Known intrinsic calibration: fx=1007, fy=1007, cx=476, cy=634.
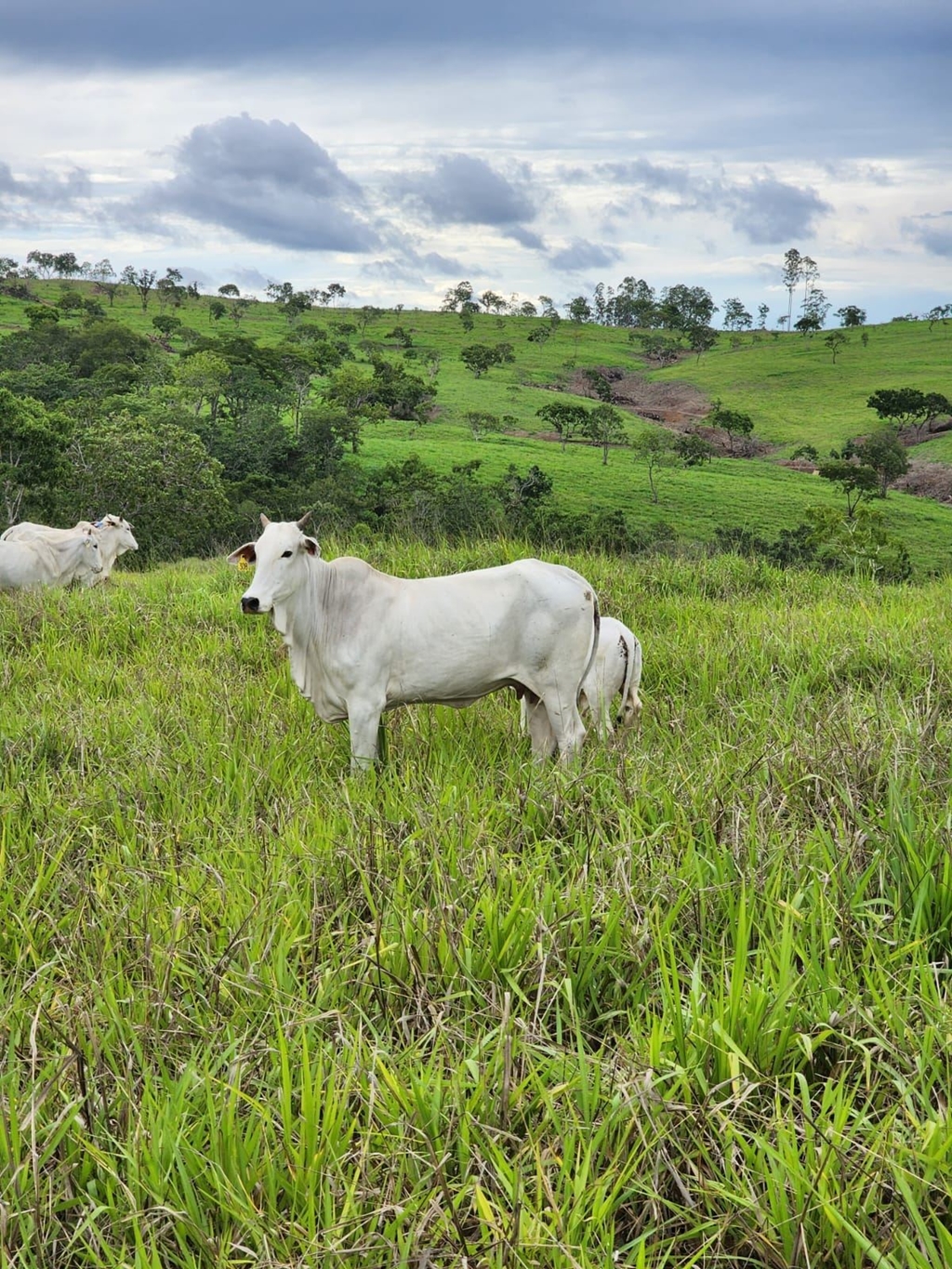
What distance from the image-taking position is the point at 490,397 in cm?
8700

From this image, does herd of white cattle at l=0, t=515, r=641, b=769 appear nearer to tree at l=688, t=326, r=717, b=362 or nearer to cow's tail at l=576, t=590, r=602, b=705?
cow's tail at l=576, t=590, r=602, b=705

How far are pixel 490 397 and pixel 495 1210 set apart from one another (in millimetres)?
87572

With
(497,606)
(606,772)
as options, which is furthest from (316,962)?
(497,606)

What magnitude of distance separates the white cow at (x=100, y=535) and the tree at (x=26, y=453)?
1603 cm

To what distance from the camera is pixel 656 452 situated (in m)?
70.8

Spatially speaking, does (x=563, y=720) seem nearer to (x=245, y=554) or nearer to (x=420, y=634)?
(x=420, y=634)

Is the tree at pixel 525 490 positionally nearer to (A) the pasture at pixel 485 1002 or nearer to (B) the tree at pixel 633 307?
(A) the pasture at pixel 485 1002

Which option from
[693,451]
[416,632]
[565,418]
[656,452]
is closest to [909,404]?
[693,451]

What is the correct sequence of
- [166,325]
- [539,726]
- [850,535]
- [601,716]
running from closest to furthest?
1. [539,726]
2. [601,716]
3. [850,535]
4. [166,325]

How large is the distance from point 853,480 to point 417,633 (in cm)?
6227

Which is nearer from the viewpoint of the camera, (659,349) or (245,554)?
(245,554)

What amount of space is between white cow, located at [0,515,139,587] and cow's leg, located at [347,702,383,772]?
9.76 metres

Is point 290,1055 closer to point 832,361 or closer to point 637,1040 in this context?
point 637,1040

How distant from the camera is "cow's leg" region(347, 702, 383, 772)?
5.73m
